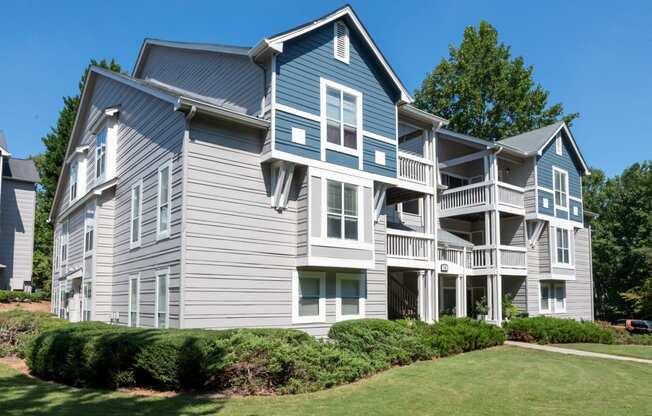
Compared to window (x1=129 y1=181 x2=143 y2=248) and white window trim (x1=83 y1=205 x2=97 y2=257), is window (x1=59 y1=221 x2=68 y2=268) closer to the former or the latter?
white window trim (x1=83 y1=205 x2=97 y2=257)

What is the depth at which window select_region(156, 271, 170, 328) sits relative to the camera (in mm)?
14733

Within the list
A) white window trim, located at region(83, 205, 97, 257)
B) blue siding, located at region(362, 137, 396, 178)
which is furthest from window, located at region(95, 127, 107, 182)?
blue siding, located at region(362, 137, 396, 178)

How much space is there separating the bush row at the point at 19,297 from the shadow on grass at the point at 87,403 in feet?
76.2

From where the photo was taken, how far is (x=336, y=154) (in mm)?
16812

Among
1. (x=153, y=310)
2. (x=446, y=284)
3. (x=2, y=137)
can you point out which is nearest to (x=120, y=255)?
(x=153, y=310)

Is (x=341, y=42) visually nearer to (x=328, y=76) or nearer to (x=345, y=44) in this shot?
(x=345, y=44)

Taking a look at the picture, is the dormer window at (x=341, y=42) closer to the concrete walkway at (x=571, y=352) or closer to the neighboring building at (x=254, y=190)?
the neighboring building at (x=254, y=190)

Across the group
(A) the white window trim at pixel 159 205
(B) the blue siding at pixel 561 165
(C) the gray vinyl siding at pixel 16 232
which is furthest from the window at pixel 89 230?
(B) the blue siding at pixel 561 165

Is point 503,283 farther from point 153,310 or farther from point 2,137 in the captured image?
point 2,137

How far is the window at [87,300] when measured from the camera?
19.6m

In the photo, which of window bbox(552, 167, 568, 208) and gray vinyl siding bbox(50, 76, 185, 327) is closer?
gray vinyl siding bbox(50, 76, 185, 327)

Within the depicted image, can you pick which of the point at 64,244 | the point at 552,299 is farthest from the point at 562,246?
the point at 64,244

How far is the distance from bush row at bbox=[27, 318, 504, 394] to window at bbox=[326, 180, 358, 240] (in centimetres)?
419

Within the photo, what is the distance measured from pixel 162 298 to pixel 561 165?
23.8 metres
